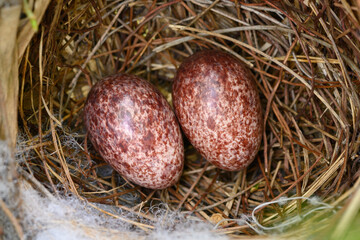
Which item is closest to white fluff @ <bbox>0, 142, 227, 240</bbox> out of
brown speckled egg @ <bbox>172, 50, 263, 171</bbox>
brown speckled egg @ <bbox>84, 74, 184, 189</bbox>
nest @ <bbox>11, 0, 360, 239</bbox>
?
nest @ <bbox>11, 0, 360, 239</bbox>

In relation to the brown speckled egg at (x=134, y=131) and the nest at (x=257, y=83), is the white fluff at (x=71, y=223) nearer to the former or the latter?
the nest at (x=257, y=83)

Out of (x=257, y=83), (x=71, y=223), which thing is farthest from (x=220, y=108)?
(x=71, y=223)

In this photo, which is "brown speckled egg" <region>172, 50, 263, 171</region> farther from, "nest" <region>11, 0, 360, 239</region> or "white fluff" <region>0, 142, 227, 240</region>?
"white fluff" <region>0, 142, 227, 240</region>

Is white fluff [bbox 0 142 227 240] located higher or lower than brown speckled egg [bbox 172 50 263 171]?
lower

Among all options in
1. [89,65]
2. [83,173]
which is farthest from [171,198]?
[89,65]

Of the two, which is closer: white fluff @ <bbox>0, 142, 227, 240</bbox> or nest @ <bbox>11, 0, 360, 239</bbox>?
white fluff @ <bbox>0, 142, 227, 240</bbox>
